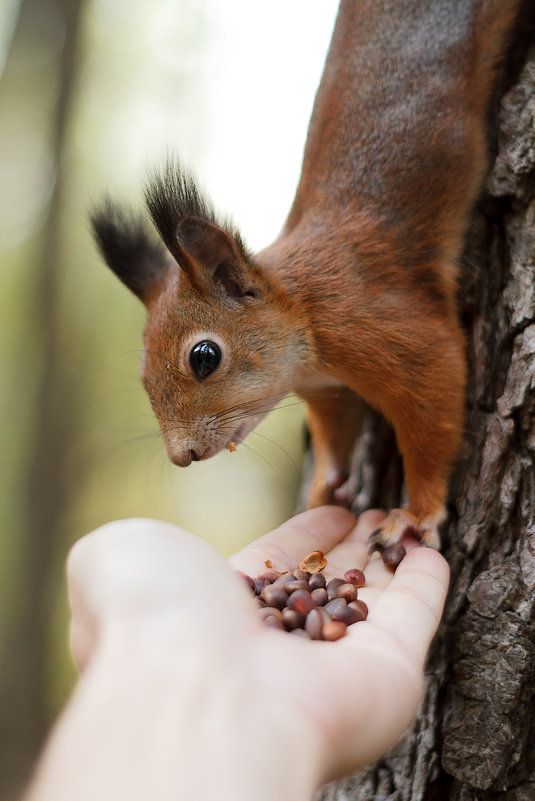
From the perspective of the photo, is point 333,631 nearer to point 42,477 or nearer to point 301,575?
point 301,575

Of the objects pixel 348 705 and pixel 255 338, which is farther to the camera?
pixel 255 338

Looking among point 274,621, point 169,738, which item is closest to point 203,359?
point 274,621

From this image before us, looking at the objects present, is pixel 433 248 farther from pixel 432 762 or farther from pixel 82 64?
pixel 82 64

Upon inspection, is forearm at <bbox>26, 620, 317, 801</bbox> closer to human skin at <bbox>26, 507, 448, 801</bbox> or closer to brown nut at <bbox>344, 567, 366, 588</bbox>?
human skin at <bbox>26, 507, 448, 801</bbox>

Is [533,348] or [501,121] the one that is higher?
[501,121]

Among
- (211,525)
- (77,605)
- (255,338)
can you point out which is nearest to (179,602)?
(77,605)

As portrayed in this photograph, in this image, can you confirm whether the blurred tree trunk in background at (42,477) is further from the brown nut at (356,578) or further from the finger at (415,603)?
the finger at (415,603)

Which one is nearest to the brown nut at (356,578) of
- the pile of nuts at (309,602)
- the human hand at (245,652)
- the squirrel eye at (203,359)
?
the pile of nuts at (309,602)
